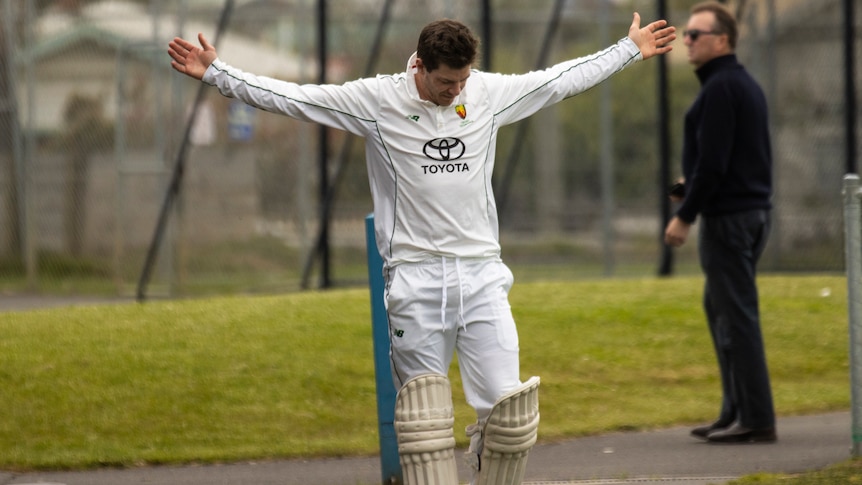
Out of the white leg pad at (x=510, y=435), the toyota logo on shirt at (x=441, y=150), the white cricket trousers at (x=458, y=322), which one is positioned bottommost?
the white leg pad at (x=510, y=435)

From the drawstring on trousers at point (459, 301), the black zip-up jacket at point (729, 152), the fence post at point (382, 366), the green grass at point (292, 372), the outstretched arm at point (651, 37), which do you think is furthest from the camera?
the green grass at point (292, 372)

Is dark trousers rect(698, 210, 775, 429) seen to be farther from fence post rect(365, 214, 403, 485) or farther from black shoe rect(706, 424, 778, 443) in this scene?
fence post rect(365, 214, 403, 485)

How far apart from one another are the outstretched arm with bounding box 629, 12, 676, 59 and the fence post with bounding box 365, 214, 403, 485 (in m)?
1.37

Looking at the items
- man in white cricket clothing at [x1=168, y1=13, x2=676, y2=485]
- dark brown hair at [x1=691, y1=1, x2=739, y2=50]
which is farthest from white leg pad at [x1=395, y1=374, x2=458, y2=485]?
dark brown hair at [x1=691, y1=1, x2=739, y2=50]

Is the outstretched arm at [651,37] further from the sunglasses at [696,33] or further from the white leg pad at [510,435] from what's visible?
the sunglasses at [696,33]

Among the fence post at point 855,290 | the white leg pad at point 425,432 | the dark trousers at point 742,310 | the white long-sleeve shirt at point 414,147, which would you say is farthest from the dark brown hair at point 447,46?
the dark trousers at point 742,310

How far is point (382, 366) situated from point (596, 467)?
55.2 inches

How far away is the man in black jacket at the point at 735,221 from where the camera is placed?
272 inches

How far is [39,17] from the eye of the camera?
48.1 feet

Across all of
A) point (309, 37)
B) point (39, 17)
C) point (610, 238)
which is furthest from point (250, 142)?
point (610, 238)

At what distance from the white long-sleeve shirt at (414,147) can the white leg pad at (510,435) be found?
546mm

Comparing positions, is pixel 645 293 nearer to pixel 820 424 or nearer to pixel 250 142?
pixel 820 424

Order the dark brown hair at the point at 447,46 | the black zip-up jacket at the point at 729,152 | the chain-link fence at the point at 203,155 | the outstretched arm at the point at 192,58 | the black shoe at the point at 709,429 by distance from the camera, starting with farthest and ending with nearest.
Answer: the chain-link fence at the point at 203,155
the black shoe at the point at 709,429
the black zip-up jacket at the point at 729,152
the outstretched arm at the point at 192,58
the dark brown hair at the point at 447,46

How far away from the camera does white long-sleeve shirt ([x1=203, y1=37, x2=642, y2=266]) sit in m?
4.72
